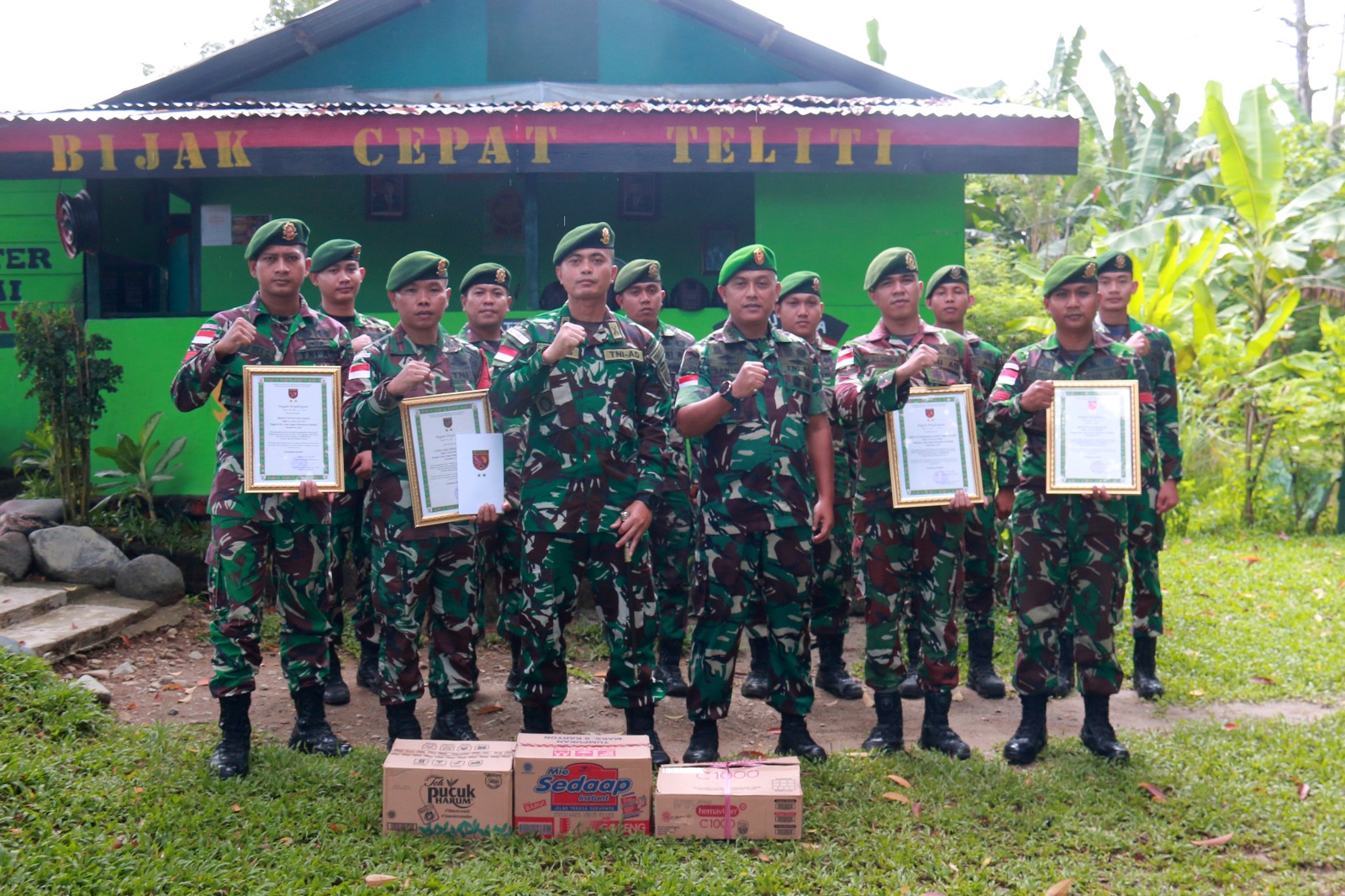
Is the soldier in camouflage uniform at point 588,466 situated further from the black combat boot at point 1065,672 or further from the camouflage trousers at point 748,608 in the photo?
the black combat boot at point 1065,672

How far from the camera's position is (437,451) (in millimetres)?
4465

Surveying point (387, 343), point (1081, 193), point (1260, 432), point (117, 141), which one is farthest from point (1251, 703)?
point (1081, 193)

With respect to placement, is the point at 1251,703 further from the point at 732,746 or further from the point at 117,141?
the point at 117,141

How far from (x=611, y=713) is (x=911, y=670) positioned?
180 cm

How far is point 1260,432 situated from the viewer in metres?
12.2

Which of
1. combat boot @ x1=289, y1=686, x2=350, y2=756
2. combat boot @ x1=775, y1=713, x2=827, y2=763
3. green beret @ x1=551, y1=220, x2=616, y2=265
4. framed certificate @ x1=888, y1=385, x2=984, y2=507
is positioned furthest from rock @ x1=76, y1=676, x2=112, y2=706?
framed certificate @ x1=888, y1=385, x2=984, y2=507

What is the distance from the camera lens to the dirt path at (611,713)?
17.2 ft

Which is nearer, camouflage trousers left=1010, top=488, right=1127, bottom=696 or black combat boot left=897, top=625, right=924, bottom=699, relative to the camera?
camouflage trousers left=1010, top=488, right=1127, bottom=696

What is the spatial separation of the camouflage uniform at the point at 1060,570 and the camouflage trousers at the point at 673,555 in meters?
1.77

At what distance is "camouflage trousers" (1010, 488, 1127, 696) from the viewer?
15.0ft

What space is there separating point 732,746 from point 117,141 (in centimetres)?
686

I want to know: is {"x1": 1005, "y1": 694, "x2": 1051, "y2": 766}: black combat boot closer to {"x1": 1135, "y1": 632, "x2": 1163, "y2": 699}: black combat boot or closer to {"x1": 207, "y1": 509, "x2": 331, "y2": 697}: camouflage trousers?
{"x1": 1135, "y1": 632, "x2": 1163, "y2": 699}: black combat boot

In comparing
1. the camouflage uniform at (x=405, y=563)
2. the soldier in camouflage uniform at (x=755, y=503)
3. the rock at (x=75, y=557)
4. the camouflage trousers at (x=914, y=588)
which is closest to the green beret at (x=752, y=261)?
the soldier in camouflage uniform at (x=755, y=503)

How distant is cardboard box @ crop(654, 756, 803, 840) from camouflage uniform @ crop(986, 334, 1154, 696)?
4.80 feet
